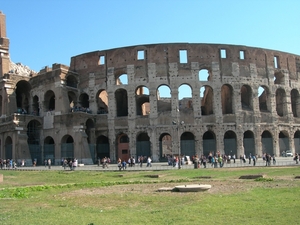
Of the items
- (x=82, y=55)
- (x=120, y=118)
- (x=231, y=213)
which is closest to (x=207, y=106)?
(x=120, y=118)

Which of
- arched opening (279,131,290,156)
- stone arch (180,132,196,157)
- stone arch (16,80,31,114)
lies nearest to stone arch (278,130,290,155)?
arched opening (279,131,290,156)

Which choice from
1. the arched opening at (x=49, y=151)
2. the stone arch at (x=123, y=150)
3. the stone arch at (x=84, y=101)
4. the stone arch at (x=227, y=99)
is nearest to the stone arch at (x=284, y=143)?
the stone arch at (x=227, y=99)

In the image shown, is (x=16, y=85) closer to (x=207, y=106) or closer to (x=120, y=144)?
(x=120, y=144)

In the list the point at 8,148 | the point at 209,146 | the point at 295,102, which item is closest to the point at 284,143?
the point at 295,102

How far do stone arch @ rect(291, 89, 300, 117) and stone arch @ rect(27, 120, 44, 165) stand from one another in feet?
102

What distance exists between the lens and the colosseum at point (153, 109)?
37.2 m

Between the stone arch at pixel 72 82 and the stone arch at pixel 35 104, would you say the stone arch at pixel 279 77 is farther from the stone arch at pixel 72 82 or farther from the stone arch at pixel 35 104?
the stone arch at pixel 35 104

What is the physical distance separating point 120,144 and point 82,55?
11.7 metres

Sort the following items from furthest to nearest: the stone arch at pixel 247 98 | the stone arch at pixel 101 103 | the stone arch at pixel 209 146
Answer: the stone arch at pixel 101 103, the stone arch at pixel 247 98, the stone arch at pixel 209 146

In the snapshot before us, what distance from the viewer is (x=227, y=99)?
41.1 meters

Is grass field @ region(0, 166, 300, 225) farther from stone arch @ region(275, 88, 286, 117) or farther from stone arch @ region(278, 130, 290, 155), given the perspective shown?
stone arch @ region(275, 88, 286, 117)

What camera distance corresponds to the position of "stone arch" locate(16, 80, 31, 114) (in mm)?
44406

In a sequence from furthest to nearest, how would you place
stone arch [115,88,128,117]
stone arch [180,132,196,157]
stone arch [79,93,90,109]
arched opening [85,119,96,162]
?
stone arch [115,88,128,117] → stone arch [79,93,90,109] → arched opening [85,119,96,162] → stone arch [180,132,196,157]

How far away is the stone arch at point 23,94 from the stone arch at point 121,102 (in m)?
12.0
